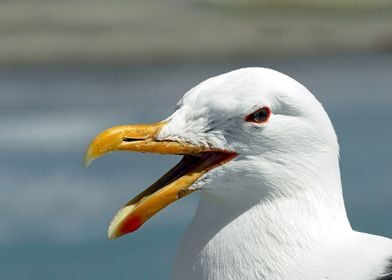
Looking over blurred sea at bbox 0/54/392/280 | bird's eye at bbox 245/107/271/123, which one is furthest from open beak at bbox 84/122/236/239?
blurred sea at bbox 0/54/392/280

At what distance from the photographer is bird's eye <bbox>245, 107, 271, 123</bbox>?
337cm

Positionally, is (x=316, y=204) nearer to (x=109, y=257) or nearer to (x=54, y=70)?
(x=109, y=257)

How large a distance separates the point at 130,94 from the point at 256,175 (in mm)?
5815

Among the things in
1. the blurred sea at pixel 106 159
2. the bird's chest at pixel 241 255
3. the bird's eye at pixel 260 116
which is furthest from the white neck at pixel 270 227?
the blurred sea at pixel 106 159

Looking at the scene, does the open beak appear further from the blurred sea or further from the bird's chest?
the blurred sea

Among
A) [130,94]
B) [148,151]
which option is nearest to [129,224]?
[148,151]

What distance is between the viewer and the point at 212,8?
36.4 ft

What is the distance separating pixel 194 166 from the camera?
3.46 meters

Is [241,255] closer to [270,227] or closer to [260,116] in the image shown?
[270,227]

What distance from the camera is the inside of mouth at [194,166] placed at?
11.2ft

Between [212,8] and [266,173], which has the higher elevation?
[212,8]

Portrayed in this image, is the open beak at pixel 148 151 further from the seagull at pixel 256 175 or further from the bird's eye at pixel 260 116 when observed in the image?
the bird's eye at pixel 260 116

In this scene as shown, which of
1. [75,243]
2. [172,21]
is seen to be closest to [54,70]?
[172,21]

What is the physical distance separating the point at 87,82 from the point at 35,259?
2.97m
